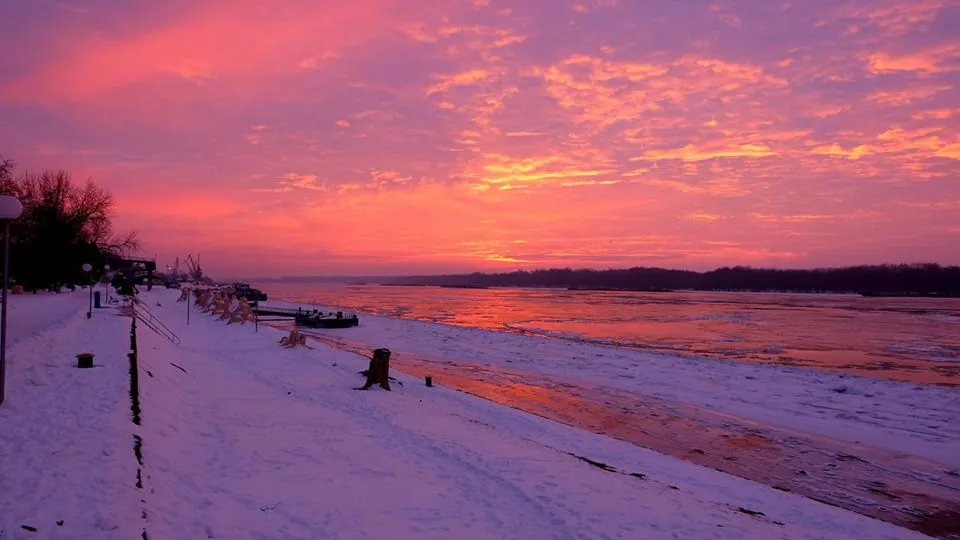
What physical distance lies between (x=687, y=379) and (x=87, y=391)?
19.3 metres

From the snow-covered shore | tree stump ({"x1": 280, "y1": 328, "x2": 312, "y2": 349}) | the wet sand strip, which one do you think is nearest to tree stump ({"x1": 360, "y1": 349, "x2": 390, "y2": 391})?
the wet sand strip

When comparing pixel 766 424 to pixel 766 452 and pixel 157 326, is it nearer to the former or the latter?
pixel 766 452

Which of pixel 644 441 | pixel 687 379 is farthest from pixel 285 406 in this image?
pixel 687 379

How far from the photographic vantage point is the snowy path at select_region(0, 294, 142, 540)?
17.1 ft

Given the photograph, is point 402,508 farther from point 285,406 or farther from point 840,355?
point 840,355

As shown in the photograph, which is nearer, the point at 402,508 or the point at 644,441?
the point at 402,508

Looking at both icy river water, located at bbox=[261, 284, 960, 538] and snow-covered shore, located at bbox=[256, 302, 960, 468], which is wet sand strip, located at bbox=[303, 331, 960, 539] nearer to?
icy river water, located at bbox=[261, 284, 960, 538]

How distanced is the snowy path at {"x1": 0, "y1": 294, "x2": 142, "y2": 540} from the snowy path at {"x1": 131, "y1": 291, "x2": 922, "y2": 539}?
1.21 feet

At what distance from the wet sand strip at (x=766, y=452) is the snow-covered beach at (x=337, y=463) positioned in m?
0.80

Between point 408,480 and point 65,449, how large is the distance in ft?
14.6

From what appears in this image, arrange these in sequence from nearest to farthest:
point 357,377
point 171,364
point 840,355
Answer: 1. point 171,364
2. point 357,377
3. point 840,355

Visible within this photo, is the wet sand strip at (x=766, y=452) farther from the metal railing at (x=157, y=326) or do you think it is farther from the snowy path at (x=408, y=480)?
the metal railing at (x=157, y=326)

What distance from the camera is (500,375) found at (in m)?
23.5

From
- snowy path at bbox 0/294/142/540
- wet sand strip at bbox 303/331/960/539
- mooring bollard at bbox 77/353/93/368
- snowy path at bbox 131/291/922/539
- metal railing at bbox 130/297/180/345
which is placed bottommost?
wet sand strip at bbox 303/331/960/539
